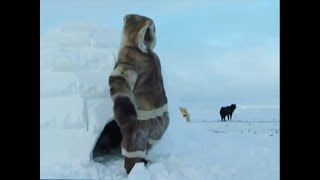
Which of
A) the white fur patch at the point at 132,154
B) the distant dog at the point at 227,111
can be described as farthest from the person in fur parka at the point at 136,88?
the distant dog at the point at 227,111

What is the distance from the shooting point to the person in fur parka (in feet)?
8.00

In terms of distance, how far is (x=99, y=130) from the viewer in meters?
2.50

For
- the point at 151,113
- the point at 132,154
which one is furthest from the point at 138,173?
the point at 151,113

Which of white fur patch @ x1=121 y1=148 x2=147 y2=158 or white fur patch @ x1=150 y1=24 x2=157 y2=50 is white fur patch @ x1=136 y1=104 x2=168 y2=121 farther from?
white fur patch @ x1=150 y1=24 x2=157 y2=50

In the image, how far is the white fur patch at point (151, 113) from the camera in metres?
2.48

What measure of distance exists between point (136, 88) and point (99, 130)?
0.79 ft

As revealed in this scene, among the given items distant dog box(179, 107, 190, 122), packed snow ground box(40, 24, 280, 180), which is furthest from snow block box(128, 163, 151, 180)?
distant dog box(179, 107, 190, 122)

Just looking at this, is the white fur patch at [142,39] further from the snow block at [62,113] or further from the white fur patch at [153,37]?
the snow block at [62,113]

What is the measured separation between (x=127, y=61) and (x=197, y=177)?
57cm
